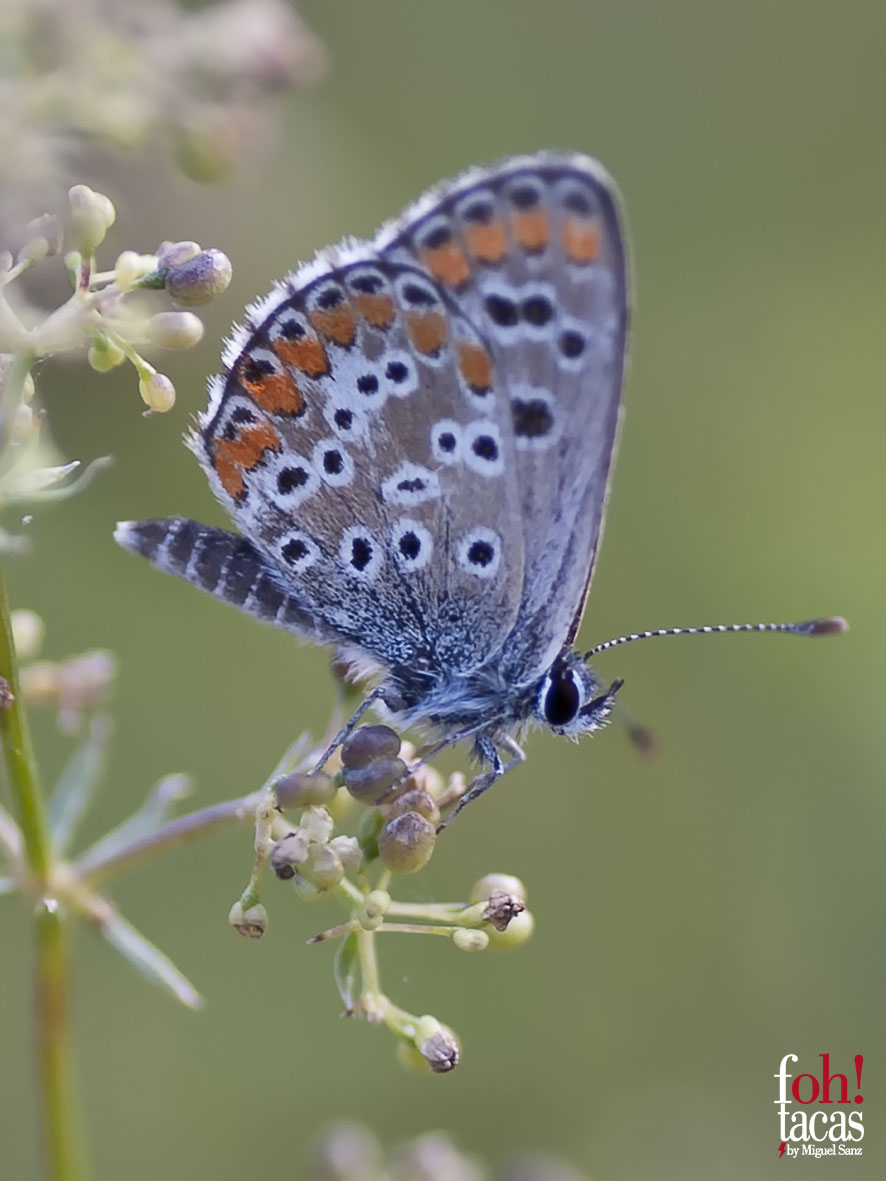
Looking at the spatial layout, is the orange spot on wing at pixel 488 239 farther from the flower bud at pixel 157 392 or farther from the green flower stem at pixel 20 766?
the green flower stem at pixel 20 766

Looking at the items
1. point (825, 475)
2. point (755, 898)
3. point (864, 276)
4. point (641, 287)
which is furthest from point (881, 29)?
point (755, 898)

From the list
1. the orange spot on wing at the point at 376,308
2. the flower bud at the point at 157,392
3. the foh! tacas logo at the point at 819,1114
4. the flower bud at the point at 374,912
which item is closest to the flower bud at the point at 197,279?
the flower bud at the point at 157,392

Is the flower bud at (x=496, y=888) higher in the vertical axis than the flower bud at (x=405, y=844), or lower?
lower

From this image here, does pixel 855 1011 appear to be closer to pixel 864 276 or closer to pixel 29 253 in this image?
pixel 864 276

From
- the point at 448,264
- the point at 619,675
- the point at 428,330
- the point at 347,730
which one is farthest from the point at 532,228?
the point at 619,675

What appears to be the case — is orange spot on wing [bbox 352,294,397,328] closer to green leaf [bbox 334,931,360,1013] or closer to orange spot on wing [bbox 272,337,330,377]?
orange spot on wing [bbox 272,337,330,377]

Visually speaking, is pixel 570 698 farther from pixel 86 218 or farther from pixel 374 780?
pixel 86 218
